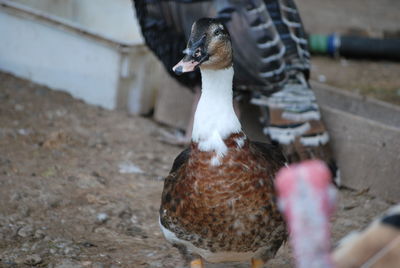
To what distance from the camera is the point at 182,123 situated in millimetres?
5598

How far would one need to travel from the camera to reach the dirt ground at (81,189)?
350 centimetres

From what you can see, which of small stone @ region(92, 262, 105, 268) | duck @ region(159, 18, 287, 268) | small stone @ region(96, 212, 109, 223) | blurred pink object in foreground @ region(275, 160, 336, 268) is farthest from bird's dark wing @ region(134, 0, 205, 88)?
blurred pink object in foreground @ region(275, 160, 336, 268)

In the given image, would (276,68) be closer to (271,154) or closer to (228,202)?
(271,154)

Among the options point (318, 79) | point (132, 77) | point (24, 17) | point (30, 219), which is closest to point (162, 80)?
point (132, 77)

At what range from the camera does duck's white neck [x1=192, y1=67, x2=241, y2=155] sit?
108 inches

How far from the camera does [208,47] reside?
2.76m

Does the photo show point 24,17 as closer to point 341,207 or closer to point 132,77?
point 132,77

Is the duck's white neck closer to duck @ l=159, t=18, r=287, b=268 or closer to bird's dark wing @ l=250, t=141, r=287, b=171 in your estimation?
duck @ l=159, t=18, r=287, b=268

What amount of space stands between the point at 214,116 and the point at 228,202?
0.37 meters

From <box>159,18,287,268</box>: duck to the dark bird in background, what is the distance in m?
1.43

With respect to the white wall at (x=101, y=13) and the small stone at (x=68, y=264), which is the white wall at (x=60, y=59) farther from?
the small stone at (x=68, y=264)

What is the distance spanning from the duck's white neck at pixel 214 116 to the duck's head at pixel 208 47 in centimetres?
5

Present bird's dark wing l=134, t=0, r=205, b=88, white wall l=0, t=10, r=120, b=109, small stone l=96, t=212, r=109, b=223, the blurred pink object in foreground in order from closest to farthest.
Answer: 1. the blurred pink object in foreground
2. small stone l=96, t=212, r=109, b=223
3. bird's dark wing l=134, t=0, r=205, b=88
4. white wall l=0, t=10, r=120, b=109

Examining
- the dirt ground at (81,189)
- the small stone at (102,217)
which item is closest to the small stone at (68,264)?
the dirt ground at (81,189)
